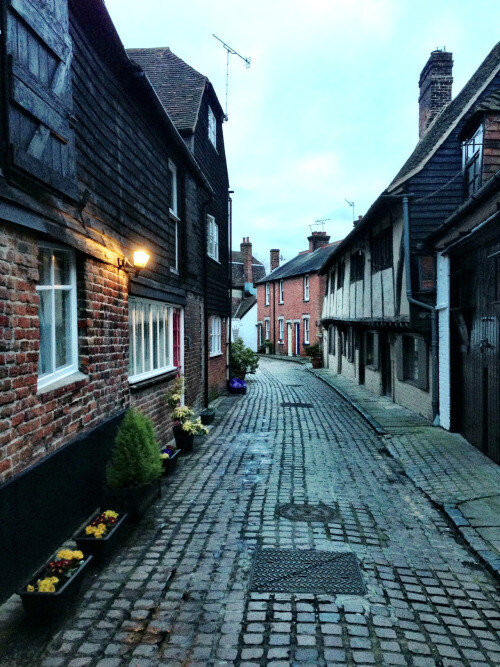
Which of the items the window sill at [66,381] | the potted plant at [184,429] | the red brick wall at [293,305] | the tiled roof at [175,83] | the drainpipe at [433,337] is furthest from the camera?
the red brick wall at [293,305]

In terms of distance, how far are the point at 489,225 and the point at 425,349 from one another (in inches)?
178

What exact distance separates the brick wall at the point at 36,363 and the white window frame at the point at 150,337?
3.67ft

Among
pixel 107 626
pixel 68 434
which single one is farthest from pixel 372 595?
pixel 68 434

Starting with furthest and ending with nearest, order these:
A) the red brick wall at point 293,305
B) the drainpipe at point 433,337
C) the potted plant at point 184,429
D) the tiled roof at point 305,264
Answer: the tiled roof at point 305,264 → the red brick wall at point 293,305 → the drainpipe at point 433,337 → the potted plant at point 184,429

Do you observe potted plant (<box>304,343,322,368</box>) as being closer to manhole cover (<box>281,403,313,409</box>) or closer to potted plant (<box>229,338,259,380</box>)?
potted plant (<box>229,338,259,380</box>)

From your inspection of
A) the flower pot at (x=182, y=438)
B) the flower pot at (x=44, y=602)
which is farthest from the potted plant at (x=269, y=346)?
the flower pot at (x=44, y=602)

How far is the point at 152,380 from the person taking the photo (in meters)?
8.40

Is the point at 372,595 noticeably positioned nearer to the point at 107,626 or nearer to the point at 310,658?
the point at 310,658

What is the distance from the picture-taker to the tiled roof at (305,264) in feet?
110

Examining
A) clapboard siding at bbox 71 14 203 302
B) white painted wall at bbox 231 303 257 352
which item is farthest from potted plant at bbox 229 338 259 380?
white painted wall at bbox 231 303 257 352

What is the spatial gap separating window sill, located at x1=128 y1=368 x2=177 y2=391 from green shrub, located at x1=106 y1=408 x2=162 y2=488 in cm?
165

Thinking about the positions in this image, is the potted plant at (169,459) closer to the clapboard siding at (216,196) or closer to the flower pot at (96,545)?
the flower pot at (96,545)

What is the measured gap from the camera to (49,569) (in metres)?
3.90

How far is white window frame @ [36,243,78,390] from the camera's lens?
16.1 ft
